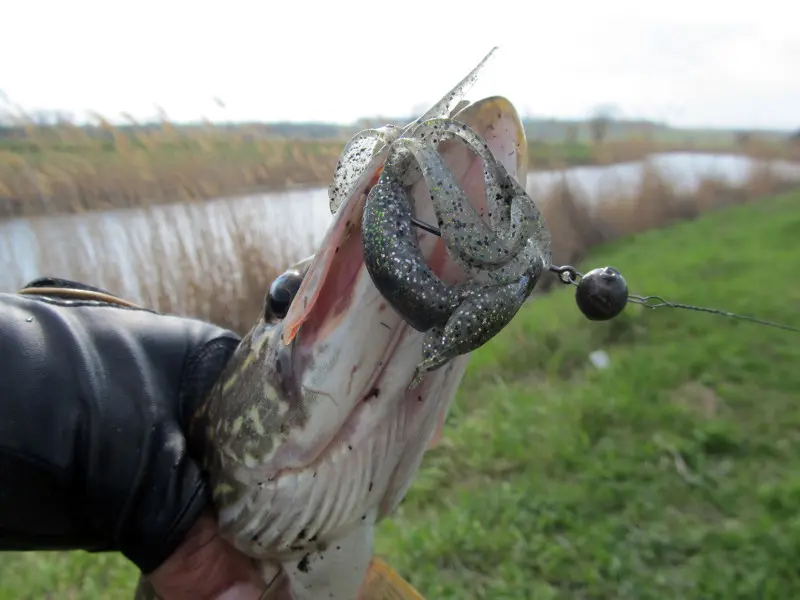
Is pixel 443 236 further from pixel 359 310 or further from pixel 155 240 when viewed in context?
pixel 155 240

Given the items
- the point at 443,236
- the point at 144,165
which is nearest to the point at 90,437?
the point at 443,236

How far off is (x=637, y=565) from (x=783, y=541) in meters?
0.63

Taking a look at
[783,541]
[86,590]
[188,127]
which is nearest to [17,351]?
[86,590]

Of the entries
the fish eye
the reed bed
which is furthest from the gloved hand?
the reed bed

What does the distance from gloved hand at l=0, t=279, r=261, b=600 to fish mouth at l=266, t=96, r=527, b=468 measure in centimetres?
23

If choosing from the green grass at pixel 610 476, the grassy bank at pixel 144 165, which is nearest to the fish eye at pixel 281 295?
the green grass at pixel 610 476

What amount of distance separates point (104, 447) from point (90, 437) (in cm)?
2

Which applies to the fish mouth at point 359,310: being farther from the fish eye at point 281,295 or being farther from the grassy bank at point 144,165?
the grassy bank at point 144,165

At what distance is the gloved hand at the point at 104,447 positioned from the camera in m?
0.94

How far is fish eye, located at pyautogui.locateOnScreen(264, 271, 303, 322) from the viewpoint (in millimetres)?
1134

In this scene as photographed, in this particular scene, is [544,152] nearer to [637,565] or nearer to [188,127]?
[188,127]

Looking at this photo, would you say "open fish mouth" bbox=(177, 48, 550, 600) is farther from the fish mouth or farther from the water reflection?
the water reflection

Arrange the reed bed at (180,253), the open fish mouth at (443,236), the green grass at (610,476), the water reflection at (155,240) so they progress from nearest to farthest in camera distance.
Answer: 1. the open fish mouth at (443,236)
2. the green grass at (610,476)
3. the water reflection at (155,240)
4. the reed bed at (180,253)

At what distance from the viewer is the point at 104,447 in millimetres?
979
